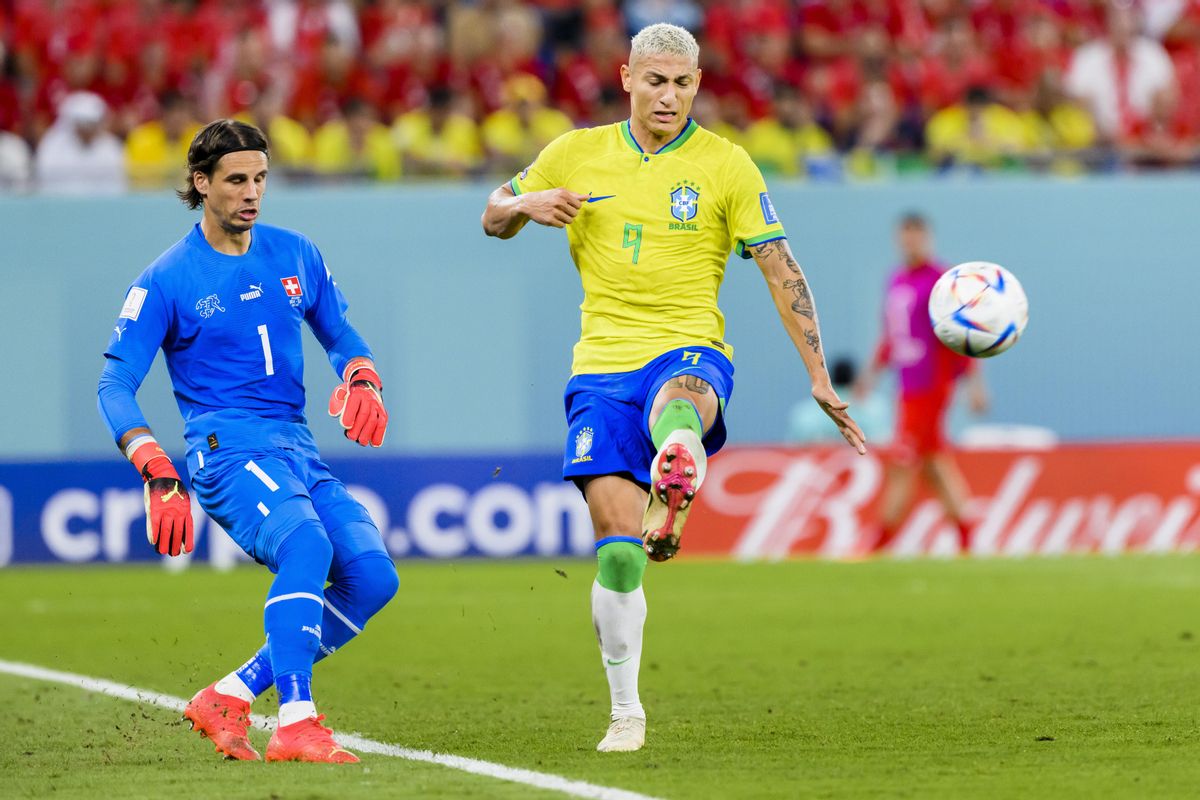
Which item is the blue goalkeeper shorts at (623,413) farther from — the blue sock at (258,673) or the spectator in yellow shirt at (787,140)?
the spectator in yellow shirt at (787,140)

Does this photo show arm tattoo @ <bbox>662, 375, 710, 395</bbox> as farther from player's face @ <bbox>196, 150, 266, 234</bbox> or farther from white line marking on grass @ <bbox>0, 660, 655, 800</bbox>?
player's face @ <bbox>196, 150, 266, 234</bbox>

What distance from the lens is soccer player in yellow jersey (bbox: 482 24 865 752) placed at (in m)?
7.12

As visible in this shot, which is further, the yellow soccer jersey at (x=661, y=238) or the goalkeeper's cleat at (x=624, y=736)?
the yellow soccer jersey at (x=661, y=238)

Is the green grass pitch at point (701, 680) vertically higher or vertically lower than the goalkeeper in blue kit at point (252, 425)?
lower

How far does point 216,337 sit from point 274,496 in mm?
612

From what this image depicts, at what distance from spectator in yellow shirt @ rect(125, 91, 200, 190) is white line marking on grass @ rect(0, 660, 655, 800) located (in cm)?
830

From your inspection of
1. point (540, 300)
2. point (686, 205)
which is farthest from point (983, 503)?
point (686, 205)

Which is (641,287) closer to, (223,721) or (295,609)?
(295,609)

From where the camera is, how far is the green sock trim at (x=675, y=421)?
689 centimetres

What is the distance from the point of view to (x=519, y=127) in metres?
18.2

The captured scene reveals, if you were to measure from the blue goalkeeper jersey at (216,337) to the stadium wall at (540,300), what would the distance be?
992 centimetres

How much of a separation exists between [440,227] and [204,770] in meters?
11.7

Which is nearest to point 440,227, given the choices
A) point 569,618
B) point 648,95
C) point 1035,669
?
point 569,618

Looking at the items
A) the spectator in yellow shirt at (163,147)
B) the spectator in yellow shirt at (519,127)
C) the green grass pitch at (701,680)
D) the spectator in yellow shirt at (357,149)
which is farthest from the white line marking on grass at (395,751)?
the spectator in yellow shirt at (519,127)
